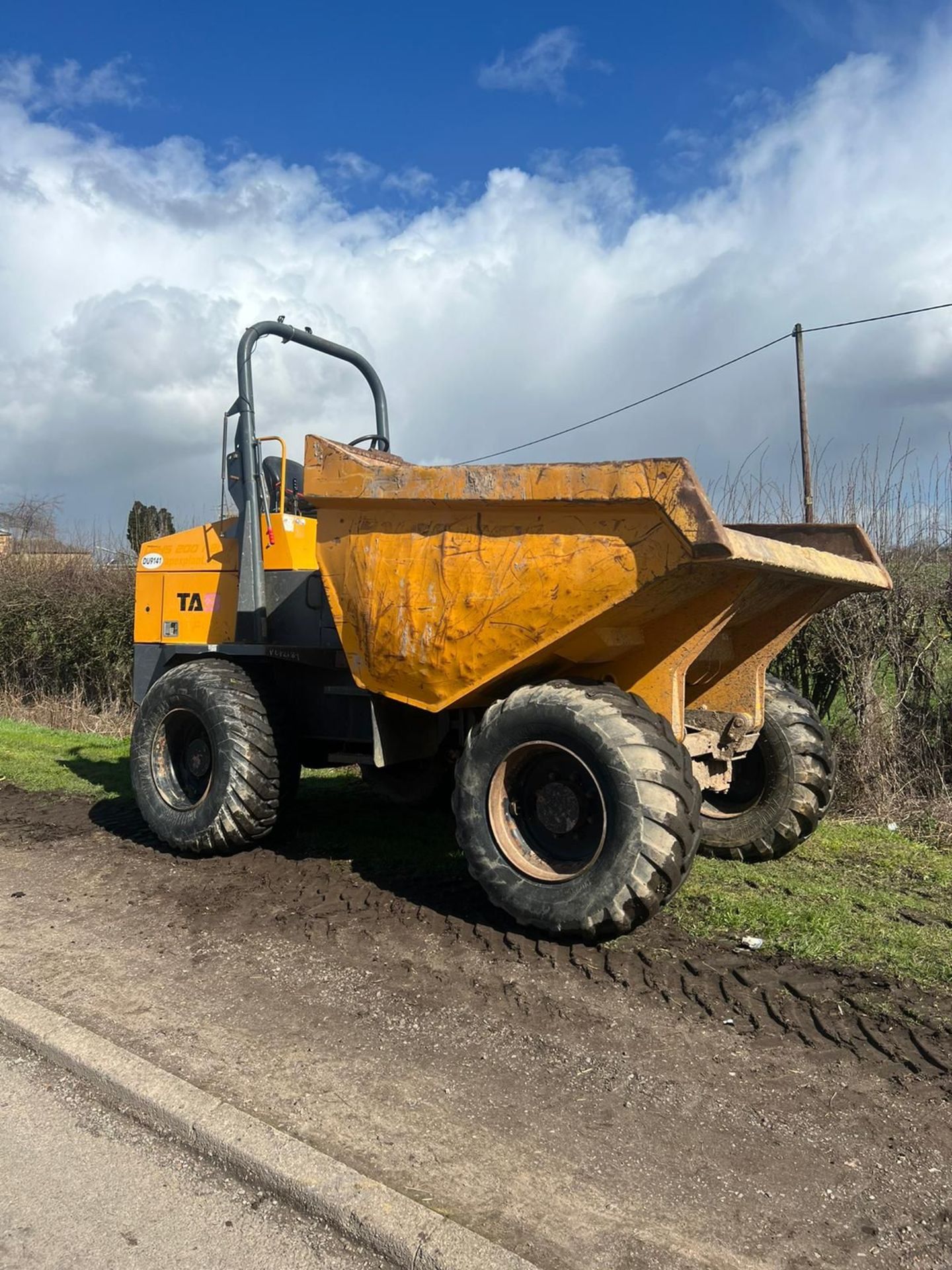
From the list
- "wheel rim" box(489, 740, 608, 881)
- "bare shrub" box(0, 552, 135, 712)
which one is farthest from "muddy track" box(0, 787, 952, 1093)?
"bare shrub" box(0, 552, 135, 712)

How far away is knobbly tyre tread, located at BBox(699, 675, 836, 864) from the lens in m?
5.82

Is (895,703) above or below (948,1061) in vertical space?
above

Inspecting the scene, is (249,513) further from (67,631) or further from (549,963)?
(67,631)

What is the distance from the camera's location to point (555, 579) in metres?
4.50

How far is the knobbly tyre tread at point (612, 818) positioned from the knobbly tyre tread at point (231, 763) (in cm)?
175

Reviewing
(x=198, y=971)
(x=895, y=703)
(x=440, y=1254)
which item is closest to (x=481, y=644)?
(x=198, y=971)

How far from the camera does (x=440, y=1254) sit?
2.42 meters

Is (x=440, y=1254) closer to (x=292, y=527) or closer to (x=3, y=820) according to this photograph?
(x=292, y=527)

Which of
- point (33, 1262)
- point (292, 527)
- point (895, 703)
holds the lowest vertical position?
point (33, 1262)

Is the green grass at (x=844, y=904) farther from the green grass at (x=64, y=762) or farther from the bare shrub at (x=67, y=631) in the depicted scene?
the bare shrub at (x=67, y=631)

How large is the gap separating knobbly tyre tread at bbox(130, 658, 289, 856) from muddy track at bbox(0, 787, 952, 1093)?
223 millimetres

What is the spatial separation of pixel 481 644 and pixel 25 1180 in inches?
108

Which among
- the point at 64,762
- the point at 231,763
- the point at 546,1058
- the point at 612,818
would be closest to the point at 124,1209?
the point at 546,1058

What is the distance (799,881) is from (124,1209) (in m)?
3.89
